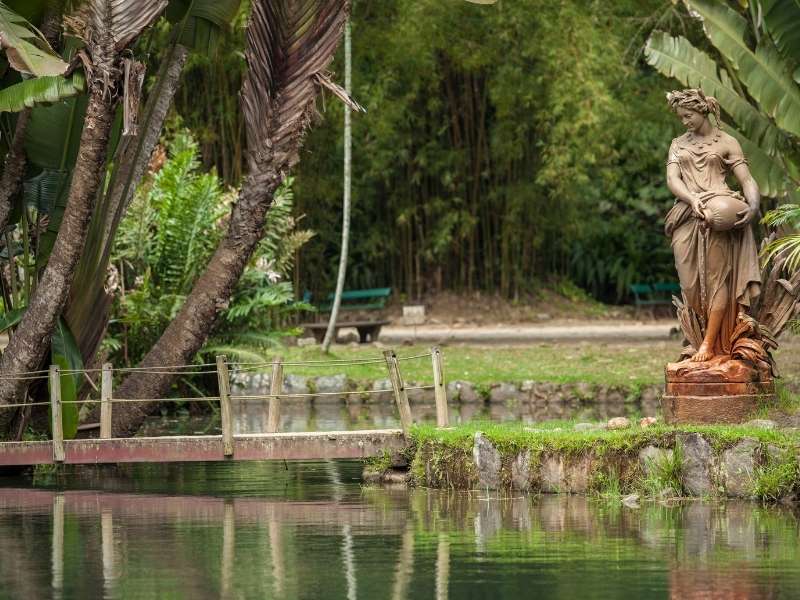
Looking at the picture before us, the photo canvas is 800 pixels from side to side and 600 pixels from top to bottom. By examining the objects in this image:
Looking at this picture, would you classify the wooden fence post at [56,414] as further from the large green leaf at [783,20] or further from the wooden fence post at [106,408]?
the large green leaf at [783,20]

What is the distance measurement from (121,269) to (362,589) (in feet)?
49.5

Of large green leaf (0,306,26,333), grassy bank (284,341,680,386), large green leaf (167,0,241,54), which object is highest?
large green leaf (167,0,241,54)

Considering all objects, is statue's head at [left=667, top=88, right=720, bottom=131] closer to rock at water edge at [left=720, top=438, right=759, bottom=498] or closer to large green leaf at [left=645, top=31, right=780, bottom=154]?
rock at water edge at [left=720, top=438, right=759, bottom=498]

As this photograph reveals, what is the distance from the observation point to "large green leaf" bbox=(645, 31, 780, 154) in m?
19.4

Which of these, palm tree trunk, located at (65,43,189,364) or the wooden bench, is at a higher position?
palm tree trunk, located at (65,43,189,364)

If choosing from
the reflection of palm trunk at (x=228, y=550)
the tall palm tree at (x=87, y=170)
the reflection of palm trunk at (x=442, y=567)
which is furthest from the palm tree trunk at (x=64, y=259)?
the reflection of palm trunk at (x=442, y=567)

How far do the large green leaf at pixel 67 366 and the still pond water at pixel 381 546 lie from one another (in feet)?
3.79

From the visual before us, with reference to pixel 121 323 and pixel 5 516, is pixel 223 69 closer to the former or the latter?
pixel 121 323

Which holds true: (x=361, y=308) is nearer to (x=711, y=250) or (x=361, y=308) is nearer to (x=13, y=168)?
(x=13, y=168)

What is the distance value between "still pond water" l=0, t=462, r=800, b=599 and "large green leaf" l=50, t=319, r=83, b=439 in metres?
1.16

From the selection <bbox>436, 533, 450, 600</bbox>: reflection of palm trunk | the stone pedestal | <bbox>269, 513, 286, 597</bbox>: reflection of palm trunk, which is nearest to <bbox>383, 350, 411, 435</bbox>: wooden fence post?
<bbox>269, 513, 286, 597</bbox>: reflection of palm trunk

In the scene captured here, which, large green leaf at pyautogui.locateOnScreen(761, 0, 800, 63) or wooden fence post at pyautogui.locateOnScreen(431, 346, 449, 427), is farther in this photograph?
large green leaf at pyautogui.locateOnScreen(761, 0, 800, 63)

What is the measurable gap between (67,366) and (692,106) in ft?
22.8

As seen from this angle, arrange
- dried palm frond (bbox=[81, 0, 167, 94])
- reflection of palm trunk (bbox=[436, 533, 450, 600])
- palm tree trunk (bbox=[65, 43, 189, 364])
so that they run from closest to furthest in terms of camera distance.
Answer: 1. reflection of palm trunk (bbox=[436, 533, 450, 600])
2. dried palm frond (bbox=[81, 0, 167, 94])
3. palm tree trunk (bbox=[65, 43, 189, 364])
